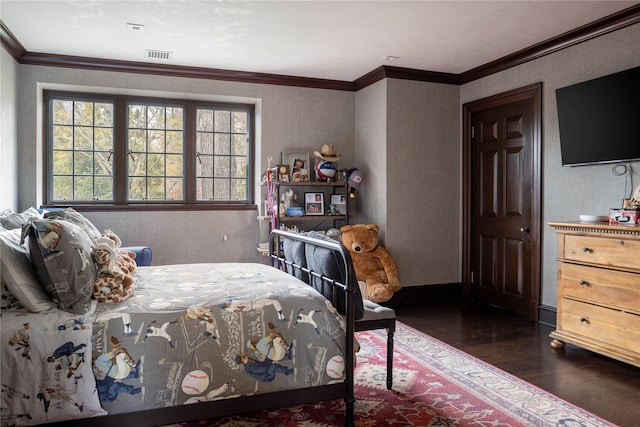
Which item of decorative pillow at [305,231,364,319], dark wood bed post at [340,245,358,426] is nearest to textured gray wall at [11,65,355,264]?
decorative pillow at [305,231,364,319]

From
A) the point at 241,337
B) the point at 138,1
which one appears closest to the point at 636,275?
the point at 241,337

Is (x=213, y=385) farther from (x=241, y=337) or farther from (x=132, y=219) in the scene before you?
(x=132, y=219)

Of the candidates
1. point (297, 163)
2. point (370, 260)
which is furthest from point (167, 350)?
point (297, 163)

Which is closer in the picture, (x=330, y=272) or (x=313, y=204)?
(x=330, y=272)

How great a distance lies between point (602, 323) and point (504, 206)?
5.85 ft

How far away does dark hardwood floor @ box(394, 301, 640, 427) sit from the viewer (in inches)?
102

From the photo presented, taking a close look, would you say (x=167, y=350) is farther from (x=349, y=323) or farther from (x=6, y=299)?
(x=349, y=323)

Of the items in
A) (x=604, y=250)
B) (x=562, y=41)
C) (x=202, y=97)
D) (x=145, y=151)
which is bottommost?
(x=604, y=250)

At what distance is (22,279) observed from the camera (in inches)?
75.9

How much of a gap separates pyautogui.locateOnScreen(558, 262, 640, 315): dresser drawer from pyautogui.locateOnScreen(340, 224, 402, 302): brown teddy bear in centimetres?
164

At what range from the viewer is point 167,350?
195 cm

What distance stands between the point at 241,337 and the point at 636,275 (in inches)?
95.7

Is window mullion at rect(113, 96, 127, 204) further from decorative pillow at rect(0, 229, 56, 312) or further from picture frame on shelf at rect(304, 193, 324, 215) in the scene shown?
decorative pillow at rect(0, 229, 56, 312)

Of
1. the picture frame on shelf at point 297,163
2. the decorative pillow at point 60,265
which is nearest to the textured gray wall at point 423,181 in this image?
the picture frame on shelf at point 297,163
